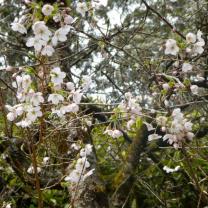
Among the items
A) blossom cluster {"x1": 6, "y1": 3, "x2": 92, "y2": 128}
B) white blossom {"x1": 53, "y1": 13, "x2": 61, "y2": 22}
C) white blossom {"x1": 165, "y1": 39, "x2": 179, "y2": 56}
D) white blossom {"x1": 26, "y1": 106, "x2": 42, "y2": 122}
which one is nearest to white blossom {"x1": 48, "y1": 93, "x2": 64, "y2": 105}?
blossom cluster {"x1": 6, "y1": 3, "x2": 92, "y2": 128}

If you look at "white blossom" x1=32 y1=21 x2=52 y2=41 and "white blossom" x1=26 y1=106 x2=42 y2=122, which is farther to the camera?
"white blossom" x1=26 y1=106 x2=42 y2=122

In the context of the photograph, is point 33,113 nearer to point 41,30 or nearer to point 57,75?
point 57,75

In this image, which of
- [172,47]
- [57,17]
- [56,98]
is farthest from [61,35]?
[172,47]

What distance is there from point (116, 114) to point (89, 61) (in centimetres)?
392

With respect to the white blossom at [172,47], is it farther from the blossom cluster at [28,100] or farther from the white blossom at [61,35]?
the blossom cluster at [28,100]

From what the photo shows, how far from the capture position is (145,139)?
3.85m

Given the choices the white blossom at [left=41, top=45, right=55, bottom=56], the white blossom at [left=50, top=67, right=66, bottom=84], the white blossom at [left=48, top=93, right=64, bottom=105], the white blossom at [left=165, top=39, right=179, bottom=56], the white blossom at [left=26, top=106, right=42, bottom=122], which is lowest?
the white blossom at [left=26, top=106, right=42, bottom=122]

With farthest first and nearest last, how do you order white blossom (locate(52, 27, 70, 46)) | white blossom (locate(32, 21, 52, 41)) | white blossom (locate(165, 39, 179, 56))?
white blossom (locate(165, 39, 179, 56)) → white blossom (locate(52, 27, 70, 46)) → white blossom (locate(32, 21, 52, 41))

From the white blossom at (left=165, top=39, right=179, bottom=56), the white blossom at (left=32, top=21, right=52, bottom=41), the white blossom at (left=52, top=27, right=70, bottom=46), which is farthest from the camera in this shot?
the white blossom at (left=165, top=39, right=179, bottom=56)

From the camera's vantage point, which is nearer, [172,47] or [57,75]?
[57,75]

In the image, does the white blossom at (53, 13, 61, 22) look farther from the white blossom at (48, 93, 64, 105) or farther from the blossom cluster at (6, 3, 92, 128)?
the white blossom at (48, 93, 64, 105)

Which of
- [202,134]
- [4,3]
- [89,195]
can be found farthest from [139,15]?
[89,195]

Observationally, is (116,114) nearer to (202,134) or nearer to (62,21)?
(62,21)

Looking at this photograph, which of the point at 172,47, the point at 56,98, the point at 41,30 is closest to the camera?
the point at 41,30
